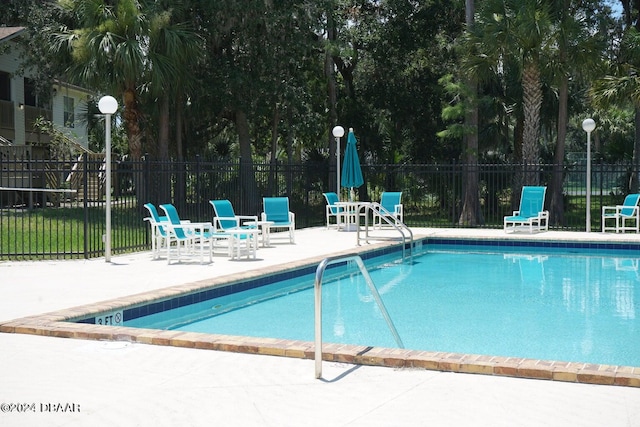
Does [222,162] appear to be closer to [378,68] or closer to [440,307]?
[440,307]

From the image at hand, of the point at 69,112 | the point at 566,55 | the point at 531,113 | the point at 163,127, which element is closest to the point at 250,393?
the point at 531,113

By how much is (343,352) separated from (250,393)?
39.2 inches

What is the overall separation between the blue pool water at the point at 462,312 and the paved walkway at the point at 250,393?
2.10m

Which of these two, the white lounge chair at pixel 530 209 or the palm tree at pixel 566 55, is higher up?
the palm tree at pixel 566 55

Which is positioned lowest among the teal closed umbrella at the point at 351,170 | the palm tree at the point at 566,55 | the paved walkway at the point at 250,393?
the paved walkway at the point at 250,393

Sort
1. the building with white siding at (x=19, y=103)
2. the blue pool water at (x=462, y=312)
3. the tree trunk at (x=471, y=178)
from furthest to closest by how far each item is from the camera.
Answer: the building with white siding at (x=19, y=103), the tree trunk at (x=471, y=178), the blue pool water at (x=462, y=312)

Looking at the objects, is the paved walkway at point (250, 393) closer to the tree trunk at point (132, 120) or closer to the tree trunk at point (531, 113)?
the tree trunk at point (132, 120)

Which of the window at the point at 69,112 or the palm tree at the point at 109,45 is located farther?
the window at the point at 69,112

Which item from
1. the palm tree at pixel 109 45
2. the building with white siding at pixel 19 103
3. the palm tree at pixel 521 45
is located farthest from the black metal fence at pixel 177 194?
the building with white siding at pixel 19 103

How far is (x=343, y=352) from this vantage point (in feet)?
17.9

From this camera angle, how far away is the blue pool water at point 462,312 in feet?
24.2

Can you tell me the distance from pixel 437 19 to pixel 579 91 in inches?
223

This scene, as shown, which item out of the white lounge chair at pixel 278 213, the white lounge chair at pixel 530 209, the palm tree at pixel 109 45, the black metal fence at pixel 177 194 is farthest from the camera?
the palm tree at pixel 109 45

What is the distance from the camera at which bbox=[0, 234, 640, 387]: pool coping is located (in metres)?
4.88
